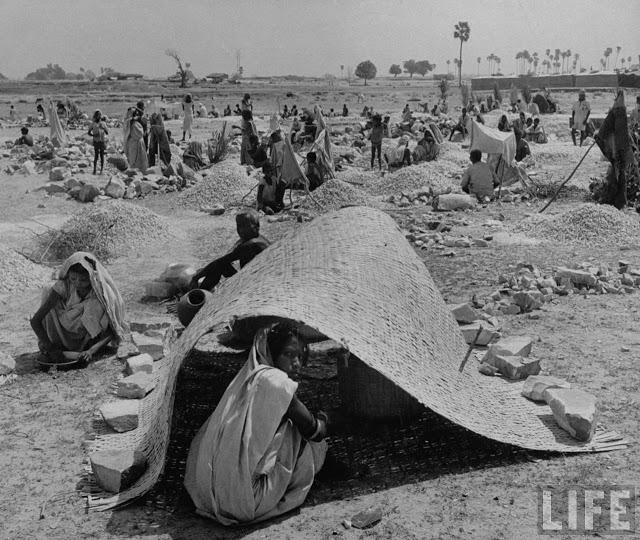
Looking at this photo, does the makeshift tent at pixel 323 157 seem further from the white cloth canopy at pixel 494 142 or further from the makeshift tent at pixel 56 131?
Result: the makeshift tent at pixel 56 131

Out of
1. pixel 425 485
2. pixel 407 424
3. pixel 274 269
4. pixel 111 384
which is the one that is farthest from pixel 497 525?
pixel 111 384

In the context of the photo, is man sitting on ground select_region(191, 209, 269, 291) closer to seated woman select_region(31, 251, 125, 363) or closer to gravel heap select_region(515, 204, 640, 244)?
seated woman select_region(31, 251, 125, 363)

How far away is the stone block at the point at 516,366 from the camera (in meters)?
4.91

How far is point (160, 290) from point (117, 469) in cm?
343

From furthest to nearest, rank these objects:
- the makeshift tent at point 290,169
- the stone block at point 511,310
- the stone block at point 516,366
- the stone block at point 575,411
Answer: the makeshift tent at point 290,169 → the stone block at point 511,310 → the stone block at point 516,366 → the stone block at point 575,411

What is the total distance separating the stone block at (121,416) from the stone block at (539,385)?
2.45 m

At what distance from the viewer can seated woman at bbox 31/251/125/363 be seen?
5449mm

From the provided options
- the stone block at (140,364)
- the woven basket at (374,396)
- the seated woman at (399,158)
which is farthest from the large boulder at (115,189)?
the woven basket at (374,396)

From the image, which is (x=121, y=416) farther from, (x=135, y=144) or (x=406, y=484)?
(x=135, y=144)

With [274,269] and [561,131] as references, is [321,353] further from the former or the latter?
Answer: [561,131]

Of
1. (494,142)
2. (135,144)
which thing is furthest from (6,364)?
(135,144)

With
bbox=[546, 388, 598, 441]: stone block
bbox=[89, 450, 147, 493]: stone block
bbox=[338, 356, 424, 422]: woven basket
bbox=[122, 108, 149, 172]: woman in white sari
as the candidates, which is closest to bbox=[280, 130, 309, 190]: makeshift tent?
bbox=[122, 108, 149, 172]: woman in white sari

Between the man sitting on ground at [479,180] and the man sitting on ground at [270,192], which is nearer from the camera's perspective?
the man sitting on ground at [270,192]

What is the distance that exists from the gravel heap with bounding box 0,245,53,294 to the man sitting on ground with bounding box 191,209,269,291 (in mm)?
2297
